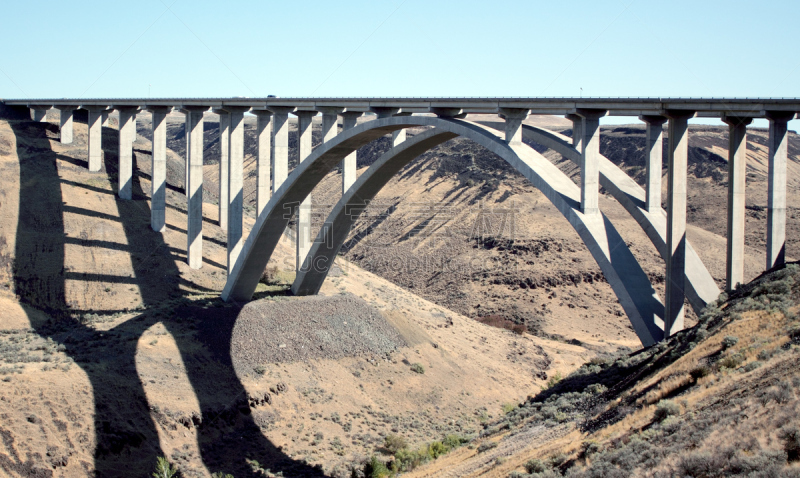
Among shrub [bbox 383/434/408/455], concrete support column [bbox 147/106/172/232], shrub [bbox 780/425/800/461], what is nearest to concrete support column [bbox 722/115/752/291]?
shrub [bbox 780/425/800/461]

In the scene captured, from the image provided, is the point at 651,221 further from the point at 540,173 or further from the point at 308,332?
the point at 308,332

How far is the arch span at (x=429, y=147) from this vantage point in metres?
16.6

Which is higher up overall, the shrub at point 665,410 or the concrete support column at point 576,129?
the concrete support column at point 576,129

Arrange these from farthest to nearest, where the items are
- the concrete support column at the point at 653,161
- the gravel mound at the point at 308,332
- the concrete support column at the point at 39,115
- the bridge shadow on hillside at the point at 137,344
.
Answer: the concrete support column at the point at 39,115, the gravel mound at the point at 308,332, the bridge shadow on hillside at the point at 137,344, the concrete support column at the point at 653,161

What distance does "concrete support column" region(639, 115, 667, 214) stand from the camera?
56.9ft

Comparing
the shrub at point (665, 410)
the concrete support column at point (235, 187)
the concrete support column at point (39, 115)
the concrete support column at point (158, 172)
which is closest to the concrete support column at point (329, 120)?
the concrete support column at point (235, 187)

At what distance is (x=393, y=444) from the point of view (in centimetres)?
2208

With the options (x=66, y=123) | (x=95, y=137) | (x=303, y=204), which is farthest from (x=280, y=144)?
(x=66, y=123)

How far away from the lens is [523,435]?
1530 cm

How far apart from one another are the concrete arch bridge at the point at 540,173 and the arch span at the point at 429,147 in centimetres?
4

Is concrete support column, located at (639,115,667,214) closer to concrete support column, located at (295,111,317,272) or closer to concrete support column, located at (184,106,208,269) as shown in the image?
concrete support column, located at (295,111,317,272)

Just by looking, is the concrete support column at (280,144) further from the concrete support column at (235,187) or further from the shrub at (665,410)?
the shrub at (665,410)

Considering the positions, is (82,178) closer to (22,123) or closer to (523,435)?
(22,123)

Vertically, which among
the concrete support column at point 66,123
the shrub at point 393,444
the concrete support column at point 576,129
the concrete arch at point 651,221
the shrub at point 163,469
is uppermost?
the concrete support column at point 66,123
